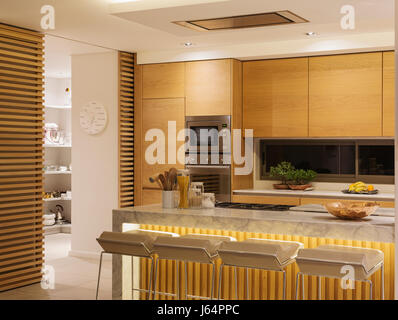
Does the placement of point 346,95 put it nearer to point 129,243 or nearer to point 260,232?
point 260,232

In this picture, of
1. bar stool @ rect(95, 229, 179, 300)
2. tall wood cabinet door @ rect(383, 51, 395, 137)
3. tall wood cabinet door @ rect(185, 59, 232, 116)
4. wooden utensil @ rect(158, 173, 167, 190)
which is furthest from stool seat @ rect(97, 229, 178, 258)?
tall wood cabinet door @ rect(383, 51, 395, 137)

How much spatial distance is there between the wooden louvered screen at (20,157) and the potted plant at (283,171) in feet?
9.10

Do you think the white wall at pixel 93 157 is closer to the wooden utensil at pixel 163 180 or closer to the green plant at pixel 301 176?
the green plant at pixel 301 176

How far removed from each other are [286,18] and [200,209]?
173 centimetres

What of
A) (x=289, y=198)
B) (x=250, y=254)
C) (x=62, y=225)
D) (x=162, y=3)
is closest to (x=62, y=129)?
(x=62, y=225)

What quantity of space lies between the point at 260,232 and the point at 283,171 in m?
2.83

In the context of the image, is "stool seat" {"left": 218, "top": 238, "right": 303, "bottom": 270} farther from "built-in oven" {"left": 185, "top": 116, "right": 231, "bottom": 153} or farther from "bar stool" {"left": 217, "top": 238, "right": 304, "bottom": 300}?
"built-in oven" {"left": 185, "top": 116, "right": 231, "bottom": 153}

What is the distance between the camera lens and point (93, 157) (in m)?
7.18

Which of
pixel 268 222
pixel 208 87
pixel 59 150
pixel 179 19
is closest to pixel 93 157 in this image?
pixel 208 87

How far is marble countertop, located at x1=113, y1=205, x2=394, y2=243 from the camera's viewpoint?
369cm

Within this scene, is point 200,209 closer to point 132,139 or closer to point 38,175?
point 38,175

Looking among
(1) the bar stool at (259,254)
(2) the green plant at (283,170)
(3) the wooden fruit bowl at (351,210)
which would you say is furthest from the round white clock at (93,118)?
(3) the wooden fruit bowl at (351,210)

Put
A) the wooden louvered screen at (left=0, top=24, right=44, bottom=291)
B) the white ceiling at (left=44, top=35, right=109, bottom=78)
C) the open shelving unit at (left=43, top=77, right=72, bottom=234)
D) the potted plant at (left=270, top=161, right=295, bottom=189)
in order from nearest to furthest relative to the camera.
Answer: the wooden louvered screen at (left=0, top=24, right=44, bottom=291), the white ceiling at (left=44, top=35, right=109, bottom=78), the potted plant at (left=270, top=161, right=295, bottom=189), the open shelving unit at (left=43, top=77, right=72, bottom=234)

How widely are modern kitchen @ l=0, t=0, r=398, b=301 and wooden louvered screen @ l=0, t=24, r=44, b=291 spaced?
0.7 inches
